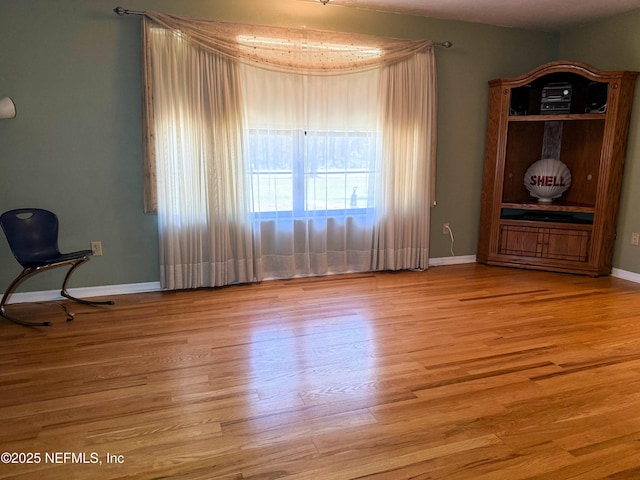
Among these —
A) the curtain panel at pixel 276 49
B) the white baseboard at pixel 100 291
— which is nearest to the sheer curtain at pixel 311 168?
the curtain panel at pixel 276 49

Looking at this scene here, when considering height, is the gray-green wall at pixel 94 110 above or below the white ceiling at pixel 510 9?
below

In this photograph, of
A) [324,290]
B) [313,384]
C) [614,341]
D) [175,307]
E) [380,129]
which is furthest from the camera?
[380,129]

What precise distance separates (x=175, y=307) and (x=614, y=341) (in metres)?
3.12

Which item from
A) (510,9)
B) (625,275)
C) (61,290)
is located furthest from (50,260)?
(625,275)

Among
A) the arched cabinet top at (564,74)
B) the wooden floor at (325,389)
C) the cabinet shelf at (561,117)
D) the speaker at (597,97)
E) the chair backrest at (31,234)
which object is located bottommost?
the wooden floor at (325,389)

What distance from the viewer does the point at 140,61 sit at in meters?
3.50

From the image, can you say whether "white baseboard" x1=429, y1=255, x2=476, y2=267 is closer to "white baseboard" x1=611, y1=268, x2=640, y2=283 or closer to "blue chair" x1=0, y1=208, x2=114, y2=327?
"white baseboard" x1=611, y1=268, x2=640, y2=283

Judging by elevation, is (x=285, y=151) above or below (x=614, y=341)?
above

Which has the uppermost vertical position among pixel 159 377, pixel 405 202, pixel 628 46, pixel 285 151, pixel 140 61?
pixel 628 46

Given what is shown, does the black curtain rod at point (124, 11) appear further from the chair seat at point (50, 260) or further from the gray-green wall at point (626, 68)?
the gray-green wall at point (626, 68)

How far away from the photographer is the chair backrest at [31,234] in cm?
309

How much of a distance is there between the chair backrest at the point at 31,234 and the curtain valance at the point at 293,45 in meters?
1.73

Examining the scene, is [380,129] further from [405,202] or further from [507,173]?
[507,173]

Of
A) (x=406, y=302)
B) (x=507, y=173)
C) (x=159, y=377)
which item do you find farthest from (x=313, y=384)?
(x=507, y=173)
